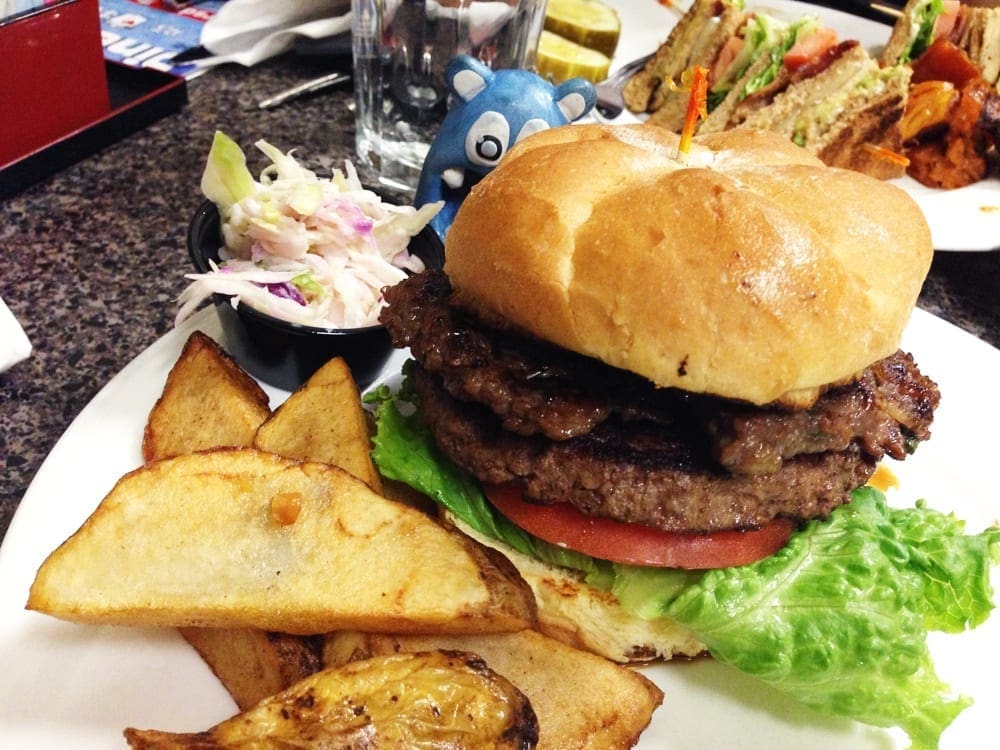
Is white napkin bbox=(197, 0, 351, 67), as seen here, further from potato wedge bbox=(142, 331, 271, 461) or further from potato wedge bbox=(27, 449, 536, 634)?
potato wedge bbox=(27, 449, 536, 634)

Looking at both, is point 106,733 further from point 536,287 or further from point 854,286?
point 854,286

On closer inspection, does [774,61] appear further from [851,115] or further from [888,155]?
[888,155]

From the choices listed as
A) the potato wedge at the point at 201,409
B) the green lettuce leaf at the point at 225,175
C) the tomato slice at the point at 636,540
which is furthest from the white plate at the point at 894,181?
the potato wedge at the point at 201,409

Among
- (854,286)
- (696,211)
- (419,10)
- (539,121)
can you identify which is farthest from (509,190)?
(419,10)

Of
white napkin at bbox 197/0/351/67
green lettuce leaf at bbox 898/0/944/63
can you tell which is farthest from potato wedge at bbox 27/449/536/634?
green lettuce leaf at bbox 898/0/944/63

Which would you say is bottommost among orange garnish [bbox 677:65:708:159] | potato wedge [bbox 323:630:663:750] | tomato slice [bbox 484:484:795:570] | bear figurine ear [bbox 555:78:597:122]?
potato wedge [bbox 323:630:663:750]
